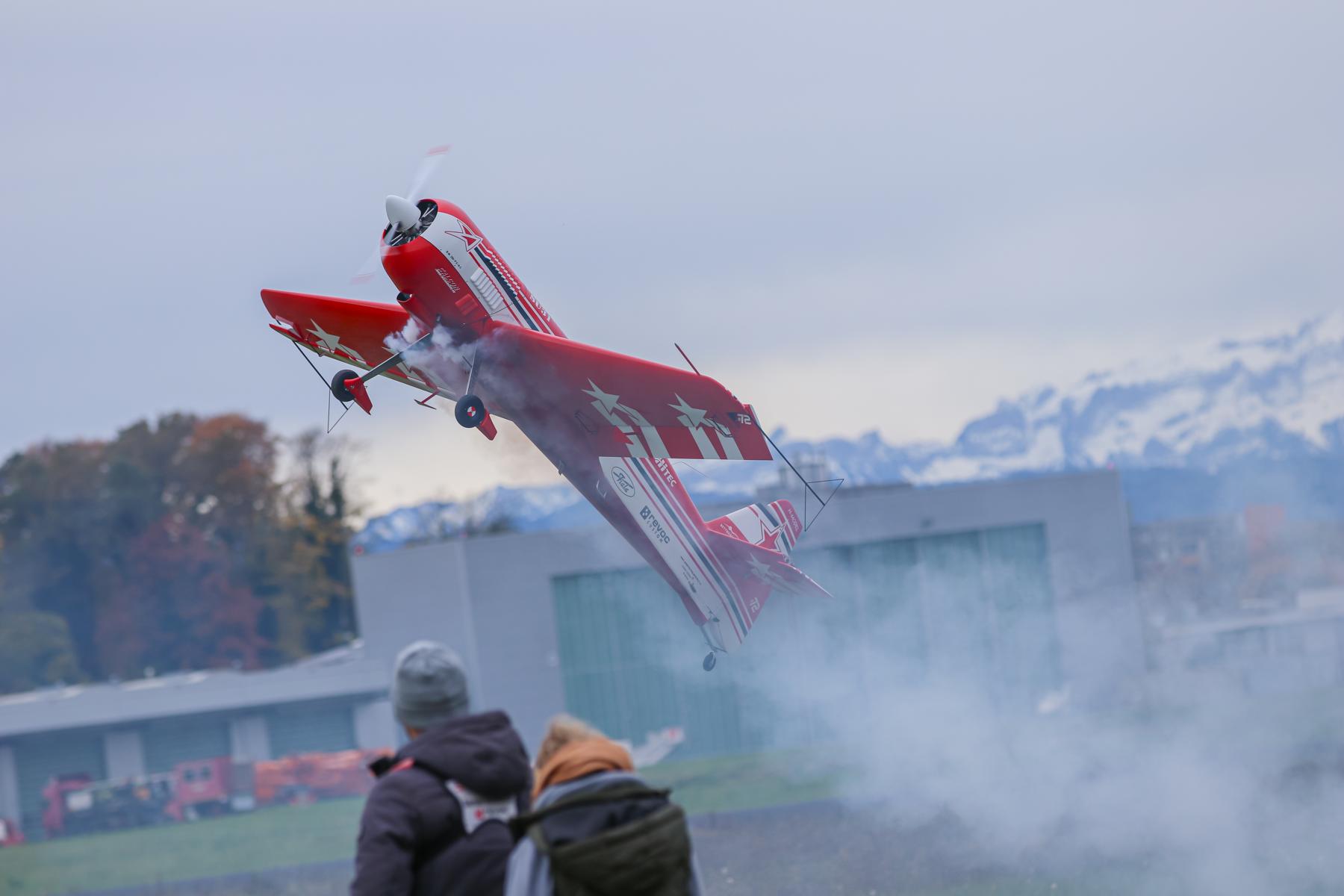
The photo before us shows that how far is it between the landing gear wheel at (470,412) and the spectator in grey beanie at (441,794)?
7.67 feet

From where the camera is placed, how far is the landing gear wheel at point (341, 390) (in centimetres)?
660

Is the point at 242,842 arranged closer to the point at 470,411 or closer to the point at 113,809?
the point at 113,809

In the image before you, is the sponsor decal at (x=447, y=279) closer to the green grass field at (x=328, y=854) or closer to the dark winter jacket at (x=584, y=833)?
the dark winter jacket at (x=584, y=833)

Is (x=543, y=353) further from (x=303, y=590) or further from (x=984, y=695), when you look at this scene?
(x=303, y=590)

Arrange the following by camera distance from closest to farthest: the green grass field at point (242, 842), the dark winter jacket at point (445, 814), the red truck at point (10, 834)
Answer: the dark winter jacket at point (445, 814) → the green grass field at point (242, 842) → the red truck at point (10, 834)

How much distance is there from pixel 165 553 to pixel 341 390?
49968mm

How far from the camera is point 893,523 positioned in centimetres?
2530

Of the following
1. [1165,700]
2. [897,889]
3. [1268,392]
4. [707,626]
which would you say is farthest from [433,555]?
[707,626]

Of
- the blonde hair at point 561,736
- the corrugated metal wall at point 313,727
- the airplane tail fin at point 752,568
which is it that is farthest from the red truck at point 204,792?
the blonde hair at point 561,736

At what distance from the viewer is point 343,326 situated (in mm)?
7445

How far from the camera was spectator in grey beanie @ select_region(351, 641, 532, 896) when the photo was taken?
3652 millimetres

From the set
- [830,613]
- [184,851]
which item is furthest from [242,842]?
[830,613]

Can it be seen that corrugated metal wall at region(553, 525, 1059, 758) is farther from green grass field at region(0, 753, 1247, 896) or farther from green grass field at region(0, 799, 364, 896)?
green grass field at region(0, 799, 364, 896)

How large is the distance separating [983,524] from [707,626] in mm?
20328
